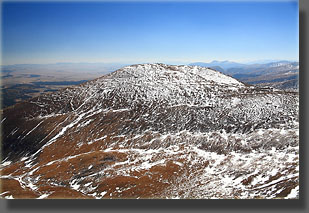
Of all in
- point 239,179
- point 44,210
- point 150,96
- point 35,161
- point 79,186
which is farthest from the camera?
point 150,96

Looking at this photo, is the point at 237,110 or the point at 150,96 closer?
the point at 237,110

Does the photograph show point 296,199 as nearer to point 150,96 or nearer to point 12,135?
point 150,96

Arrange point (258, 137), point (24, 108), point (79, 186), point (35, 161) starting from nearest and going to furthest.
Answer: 1. point (79, 186)
2. point (258, 137)
3. point (35, 161)
4. point (24, 108)

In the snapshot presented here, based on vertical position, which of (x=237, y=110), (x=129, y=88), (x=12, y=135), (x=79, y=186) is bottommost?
(x=79, y=186)

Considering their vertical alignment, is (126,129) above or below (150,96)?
below

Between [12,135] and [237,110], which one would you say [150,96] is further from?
[12,135]

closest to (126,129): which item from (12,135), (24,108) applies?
(12,135)

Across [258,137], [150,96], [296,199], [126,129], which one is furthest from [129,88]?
[296,199]
